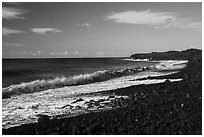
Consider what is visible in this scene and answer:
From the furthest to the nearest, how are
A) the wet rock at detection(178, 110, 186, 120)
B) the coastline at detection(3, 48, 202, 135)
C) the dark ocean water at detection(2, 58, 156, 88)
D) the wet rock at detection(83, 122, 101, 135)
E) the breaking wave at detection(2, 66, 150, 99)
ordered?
the dark ocean water at detection(2, 58, 156, 88), the breaking wave at detection(2, 66, 150, 99), the wet rock at detection(178, 110, 186, 120), the wet rock at detection(83, 122, 101, 135), the coastline at detection(3, 48, 202, 135)

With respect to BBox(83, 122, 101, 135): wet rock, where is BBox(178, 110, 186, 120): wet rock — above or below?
above

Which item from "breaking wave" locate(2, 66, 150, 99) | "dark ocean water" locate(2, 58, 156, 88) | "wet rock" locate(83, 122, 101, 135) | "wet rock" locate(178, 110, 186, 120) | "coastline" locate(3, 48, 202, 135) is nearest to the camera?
"coastline" locate(3, 48, 202, 135)

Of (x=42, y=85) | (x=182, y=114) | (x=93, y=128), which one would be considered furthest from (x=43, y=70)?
(x=182, y=114)

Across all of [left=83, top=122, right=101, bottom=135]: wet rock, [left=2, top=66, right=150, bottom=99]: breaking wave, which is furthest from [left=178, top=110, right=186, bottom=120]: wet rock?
[left=2, top=66, right=150, bottom=99]: breaking wave

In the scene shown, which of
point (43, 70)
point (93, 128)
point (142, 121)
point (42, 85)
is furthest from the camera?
point (43, 70)

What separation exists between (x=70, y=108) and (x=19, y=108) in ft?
8.66

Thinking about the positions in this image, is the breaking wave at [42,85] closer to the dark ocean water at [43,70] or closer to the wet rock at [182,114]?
the dark ocean water at [43,70]

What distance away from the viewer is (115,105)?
38.2 feet

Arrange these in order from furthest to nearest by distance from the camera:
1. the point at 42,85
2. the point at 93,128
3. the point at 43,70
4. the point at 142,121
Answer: the point at 43,70 < the point at 42,85 < the point at 142,121 < the point at 93,128

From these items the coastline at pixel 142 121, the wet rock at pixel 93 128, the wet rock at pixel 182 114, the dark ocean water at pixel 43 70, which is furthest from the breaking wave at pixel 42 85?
the wet rock at pixel 182 114

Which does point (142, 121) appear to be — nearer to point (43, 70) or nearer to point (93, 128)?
point (93, 128)

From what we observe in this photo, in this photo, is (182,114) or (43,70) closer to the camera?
(182,114)

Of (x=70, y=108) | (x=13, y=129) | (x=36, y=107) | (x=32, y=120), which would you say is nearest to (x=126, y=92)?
(x=70, y=108)

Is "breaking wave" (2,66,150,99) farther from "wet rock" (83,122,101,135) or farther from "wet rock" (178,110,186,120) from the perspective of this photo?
"wet rock" (178,110,186,120)
